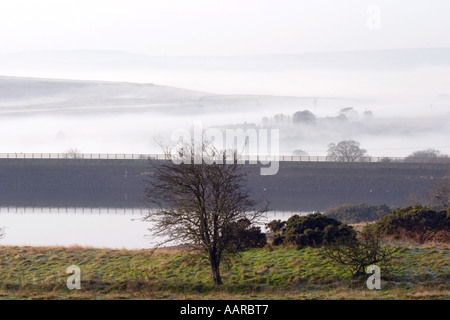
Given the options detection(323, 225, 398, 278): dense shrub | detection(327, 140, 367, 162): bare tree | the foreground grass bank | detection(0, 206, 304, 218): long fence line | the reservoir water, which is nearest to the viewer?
the foreground grass bank

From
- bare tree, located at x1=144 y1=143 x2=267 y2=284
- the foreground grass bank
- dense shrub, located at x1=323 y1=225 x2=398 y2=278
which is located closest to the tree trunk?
bare tree, located at x1=144 y1=143 x2=267 y2=284

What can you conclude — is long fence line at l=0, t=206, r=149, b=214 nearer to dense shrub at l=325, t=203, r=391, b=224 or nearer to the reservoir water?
the reservoir water

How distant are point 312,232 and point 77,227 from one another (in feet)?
127

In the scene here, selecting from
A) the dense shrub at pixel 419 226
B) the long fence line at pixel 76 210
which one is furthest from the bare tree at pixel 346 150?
the dense shrub at pixel 419 226

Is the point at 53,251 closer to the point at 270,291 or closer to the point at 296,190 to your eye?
the point at 270,291

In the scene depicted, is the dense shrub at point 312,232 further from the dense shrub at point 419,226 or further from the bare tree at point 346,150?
the bare tree at point 346,150

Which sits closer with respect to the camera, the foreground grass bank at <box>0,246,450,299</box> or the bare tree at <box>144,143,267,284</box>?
the foreground grass bank at <box>0,246,450,299</box>

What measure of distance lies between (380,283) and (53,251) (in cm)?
1814

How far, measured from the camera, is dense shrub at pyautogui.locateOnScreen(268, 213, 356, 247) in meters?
41.9

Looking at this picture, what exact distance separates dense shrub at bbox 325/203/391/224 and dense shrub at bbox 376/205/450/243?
34.7m

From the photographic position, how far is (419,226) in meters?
44.2

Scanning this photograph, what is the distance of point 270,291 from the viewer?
35.0 meters

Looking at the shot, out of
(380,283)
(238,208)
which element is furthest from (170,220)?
(380,283)

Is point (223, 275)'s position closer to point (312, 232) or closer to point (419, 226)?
point (312, 232)
